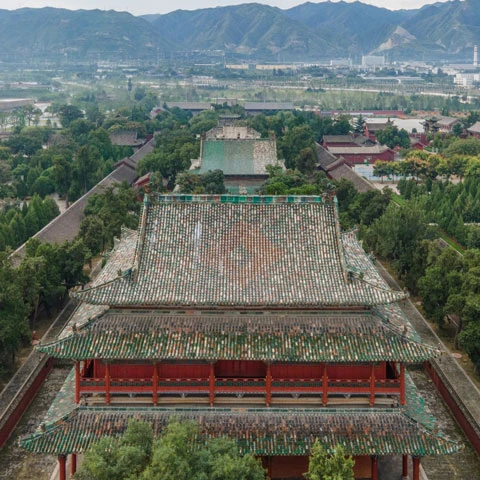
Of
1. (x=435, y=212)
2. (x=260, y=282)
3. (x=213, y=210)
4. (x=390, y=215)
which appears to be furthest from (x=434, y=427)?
(x=435, y=212)

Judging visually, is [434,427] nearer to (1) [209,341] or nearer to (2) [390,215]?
(1) [209,341]

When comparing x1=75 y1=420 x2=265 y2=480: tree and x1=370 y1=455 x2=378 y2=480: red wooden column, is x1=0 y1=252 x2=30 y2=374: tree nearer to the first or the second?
x1=75 y1=420 x2=265 y2=480: tree

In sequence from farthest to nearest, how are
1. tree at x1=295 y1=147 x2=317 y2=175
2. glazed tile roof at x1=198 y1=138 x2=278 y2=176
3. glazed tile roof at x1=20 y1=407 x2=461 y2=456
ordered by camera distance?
tree at x1=295 y1=147 x2=317 y2=175
glazed tile roof at x1=198 y1=138 x2=278 y2=176
glazed tile roof at x1=20 y1=407 x2=461 y2=456

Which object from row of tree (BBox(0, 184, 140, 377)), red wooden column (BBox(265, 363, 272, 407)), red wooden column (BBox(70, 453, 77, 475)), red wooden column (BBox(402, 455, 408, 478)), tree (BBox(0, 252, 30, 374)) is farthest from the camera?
row of tree (BBox(0, 184, 140, 377))

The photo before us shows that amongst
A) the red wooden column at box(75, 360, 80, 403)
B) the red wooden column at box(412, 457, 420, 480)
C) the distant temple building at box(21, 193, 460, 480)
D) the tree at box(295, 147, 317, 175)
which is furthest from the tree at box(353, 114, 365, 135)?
the red wooden column at box(75, 360, 80, 403)

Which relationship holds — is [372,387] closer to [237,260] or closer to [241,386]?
[241,386]

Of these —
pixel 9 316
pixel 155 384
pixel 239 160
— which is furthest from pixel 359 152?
pixel 155 384
